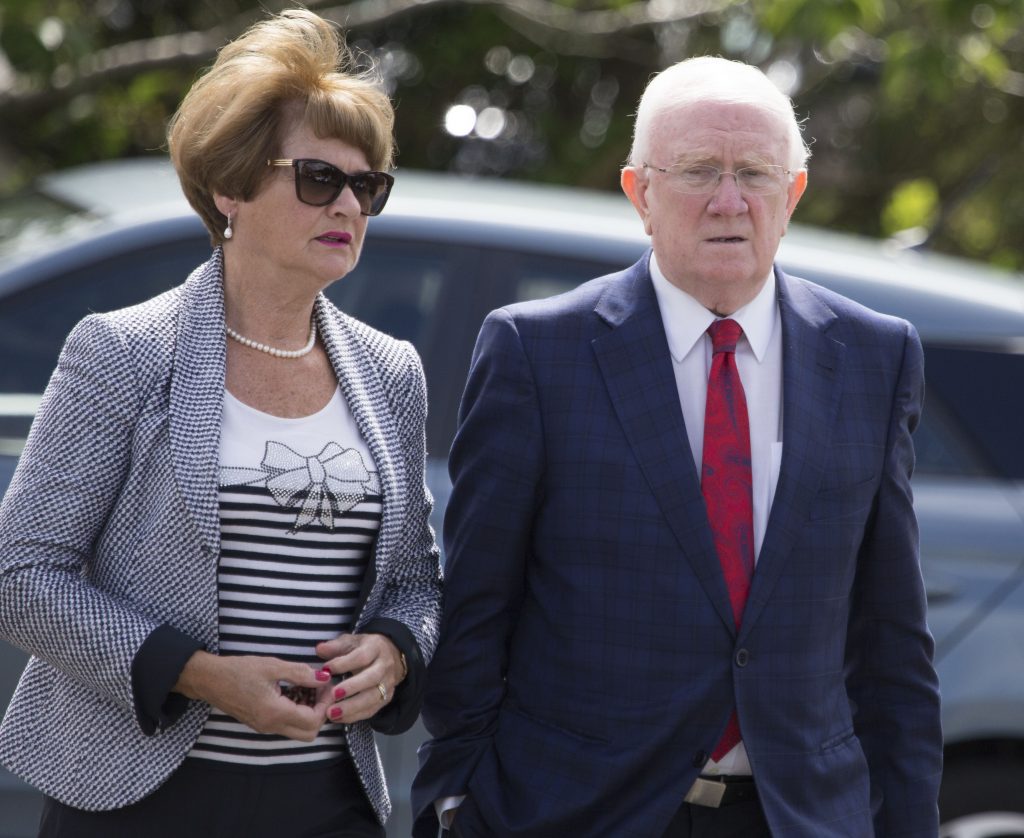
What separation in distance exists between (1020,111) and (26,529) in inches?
383

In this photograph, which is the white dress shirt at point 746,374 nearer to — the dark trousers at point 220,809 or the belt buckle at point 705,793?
the belt buckle at point 705,793

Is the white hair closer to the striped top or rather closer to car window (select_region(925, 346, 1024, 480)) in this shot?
the striped top

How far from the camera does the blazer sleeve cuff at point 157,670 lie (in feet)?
7.75

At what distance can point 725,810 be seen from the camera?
101 inches

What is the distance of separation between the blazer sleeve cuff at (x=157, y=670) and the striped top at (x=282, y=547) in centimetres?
11

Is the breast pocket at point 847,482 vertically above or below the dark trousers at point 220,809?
above

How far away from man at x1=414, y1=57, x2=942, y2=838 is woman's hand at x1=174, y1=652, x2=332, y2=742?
0.35 meters

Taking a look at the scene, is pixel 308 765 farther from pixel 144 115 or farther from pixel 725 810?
pixel 144 115

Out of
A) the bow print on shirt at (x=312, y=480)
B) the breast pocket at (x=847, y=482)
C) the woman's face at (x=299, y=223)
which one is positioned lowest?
the bow print on shirt at (x=312, y=480)

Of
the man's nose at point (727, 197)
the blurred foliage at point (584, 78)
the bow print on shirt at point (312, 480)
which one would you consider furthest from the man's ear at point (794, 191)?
the blurred foliage at point (584, 78)

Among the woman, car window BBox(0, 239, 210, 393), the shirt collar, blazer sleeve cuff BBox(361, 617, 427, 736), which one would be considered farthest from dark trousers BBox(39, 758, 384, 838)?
car window BBox(0, 239, 210, 393)

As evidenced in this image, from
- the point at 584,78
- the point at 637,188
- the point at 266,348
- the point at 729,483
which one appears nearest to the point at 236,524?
the point at 266,348

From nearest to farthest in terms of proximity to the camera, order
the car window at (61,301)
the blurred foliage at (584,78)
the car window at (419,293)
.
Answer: the car window at (61,301)
the car window at (419,293)
the blurred foliage at (584,78)

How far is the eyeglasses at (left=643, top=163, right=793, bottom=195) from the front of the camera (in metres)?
2.60
